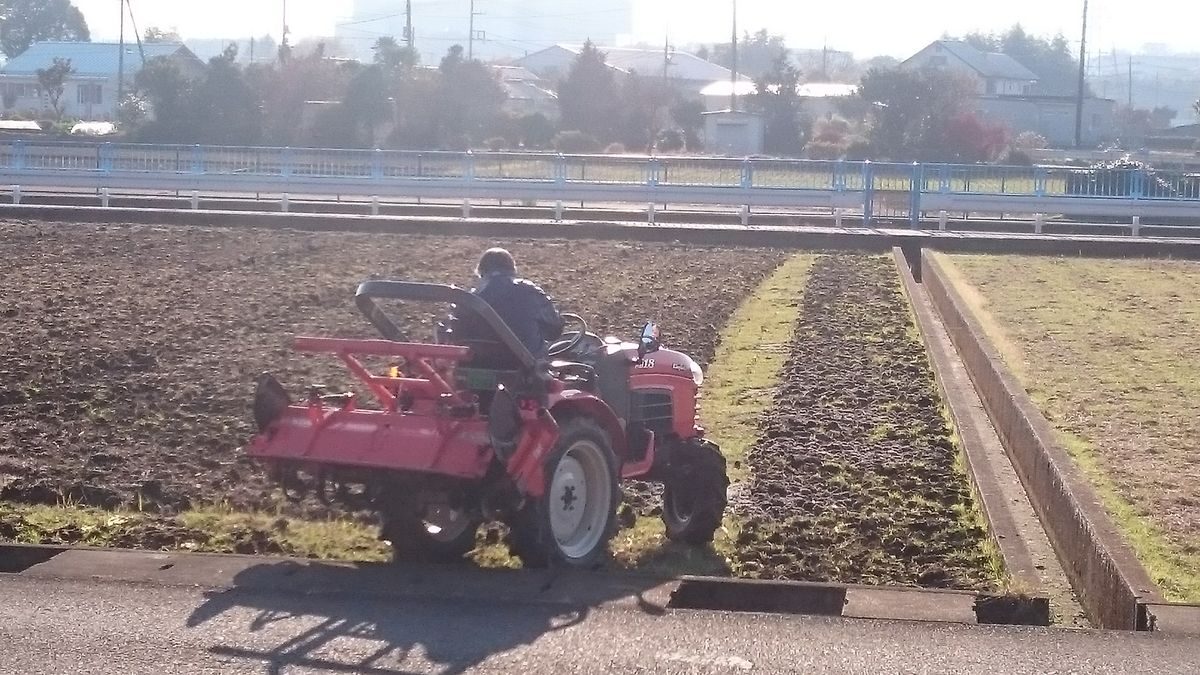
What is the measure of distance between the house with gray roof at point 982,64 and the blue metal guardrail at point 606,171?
50173mm

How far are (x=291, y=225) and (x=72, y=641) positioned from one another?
21165mm

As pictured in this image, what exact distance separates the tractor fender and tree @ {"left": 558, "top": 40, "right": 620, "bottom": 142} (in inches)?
1940

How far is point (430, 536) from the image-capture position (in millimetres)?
7180

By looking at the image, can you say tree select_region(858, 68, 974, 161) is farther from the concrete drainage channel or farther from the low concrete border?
the low concrete border

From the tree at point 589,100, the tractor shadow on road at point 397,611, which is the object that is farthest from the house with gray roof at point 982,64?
the tractor shadow on road at point 397,611

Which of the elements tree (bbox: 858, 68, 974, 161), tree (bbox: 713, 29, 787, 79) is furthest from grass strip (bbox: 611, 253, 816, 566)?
tree (bbox: 713, 29, 787, 79)

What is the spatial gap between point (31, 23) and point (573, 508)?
92637 mm

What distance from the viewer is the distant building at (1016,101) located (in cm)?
7119

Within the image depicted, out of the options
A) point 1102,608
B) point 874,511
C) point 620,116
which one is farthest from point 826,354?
point 620,116

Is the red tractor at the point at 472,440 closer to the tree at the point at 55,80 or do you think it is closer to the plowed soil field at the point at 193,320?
the plowed soil field at the point at 193,320

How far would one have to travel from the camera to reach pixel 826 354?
46.8 ft

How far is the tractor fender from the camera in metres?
6.96

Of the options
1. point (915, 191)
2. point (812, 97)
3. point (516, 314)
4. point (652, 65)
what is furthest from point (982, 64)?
point (516, 314)

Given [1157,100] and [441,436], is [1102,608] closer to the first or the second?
[441,436]
